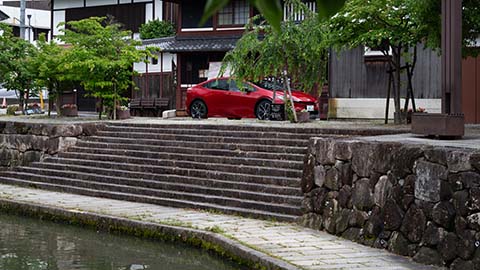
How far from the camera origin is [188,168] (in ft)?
46.7

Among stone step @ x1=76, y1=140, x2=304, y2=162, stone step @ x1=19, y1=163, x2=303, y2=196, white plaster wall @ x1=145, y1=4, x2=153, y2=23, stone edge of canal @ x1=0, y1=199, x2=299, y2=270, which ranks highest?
white plaster wall @ x1=145, y1=4, x2=153, y2=23

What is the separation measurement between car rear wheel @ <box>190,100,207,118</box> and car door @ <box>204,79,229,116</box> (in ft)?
0.68

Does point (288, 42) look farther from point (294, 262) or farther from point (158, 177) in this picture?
point (294, 262)

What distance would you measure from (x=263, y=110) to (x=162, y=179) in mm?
8228

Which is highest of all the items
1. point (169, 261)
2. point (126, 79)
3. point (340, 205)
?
point (126, 79)

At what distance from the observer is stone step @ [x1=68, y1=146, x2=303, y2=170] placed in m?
13.0

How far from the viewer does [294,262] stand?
796 cm

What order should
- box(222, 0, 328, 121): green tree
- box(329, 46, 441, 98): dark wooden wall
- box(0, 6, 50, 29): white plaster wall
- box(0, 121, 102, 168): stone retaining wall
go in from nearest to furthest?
box(222, 0, 328, 121): green tree, box(0, 121, 102, 168): stone retaining wall, box(329, 46, 441, 98): dark wooden wall, box(0, 6, 50, 29): white plaster wall

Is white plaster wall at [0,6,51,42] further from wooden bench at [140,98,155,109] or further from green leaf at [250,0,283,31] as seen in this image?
green leaf at [250,0,283,31]

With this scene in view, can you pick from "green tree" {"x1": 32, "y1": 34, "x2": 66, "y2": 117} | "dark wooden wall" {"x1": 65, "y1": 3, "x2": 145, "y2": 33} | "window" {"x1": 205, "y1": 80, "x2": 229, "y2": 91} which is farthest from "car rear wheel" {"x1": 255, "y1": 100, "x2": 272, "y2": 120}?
"dark wooden wall" {"x1": 65, "y1": 3, "x2": 145, "y2": 33}

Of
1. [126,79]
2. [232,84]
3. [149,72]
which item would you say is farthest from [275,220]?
[149,72]

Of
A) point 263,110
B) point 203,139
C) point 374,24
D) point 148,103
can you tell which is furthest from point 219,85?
point 374,24

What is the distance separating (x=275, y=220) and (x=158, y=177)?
3.79 m

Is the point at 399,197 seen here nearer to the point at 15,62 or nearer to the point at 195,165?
the point at 195,165
